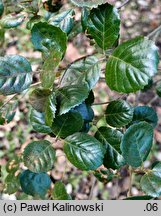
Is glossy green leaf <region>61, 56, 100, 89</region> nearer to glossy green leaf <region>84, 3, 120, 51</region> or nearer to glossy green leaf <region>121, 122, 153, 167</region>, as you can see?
glossy green leaf <region>84, 3, 120, 51</region>

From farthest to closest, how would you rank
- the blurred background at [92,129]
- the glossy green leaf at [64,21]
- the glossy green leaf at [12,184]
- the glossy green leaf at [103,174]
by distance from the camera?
the blurred background at [92,129]
the glossy green leaf at [12,184]
the glossy green leaf at [103,174]
the glossy green leaf at [64,21]

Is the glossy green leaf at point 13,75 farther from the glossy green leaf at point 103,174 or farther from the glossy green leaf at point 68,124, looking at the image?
the glossy green leaf at point 103,174

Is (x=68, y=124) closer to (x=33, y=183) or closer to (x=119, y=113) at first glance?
(x=119, y=113)

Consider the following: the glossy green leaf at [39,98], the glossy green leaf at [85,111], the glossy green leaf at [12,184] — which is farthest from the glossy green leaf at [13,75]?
the glossy green leaf at [12,184]

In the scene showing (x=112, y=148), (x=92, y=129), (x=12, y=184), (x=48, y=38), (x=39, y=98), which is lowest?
(x=92, y=129)

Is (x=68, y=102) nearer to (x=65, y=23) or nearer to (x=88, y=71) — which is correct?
(x=88, y=71)

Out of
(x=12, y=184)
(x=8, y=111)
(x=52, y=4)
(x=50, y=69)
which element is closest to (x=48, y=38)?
(x=50, y=69)
